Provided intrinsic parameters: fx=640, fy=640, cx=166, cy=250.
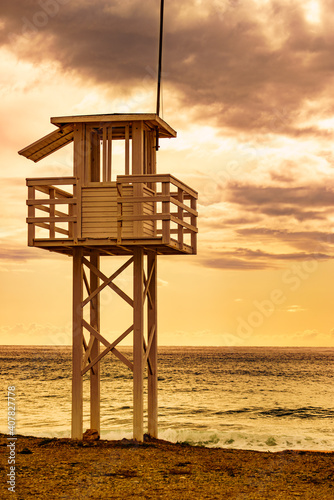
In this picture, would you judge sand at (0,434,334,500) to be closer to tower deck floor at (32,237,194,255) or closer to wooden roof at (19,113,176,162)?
Answer: tower deck floor at (32,237,194,255)

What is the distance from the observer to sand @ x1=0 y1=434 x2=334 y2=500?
1080 centimetres

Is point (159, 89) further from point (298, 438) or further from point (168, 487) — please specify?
point (298, 438)

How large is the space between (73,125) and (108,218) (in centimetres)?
275

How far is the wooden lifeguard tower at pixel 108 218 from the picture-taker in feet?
49.0

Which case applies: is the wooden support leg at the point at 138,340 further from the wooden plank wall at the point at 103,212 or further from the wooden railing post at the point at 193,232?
the wooden railing post at the point at 193,232

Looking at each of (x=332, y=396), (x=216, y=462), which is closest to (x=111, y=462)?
(x=216, y=462)

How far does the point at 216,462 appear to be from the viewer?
13648 mm

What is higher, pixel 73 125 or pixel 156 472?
pixel 73 125

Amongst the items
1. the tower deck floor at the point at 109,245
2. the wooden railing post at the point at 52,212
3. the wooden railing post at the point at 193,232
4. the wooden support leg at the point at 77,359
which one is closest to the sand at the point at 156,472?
the wooden support leg at the point at 77,359

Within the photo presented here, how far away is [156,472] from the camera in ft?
39.8

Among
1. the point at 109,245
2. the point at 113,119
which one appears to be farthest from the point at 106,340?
the point at 113,119

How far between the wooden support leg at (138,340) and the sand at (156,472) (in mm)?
611

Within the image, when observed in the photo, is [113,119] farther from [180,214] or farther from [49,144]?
[180,214]

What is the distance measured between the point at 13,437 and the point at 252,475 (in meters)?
6.73
